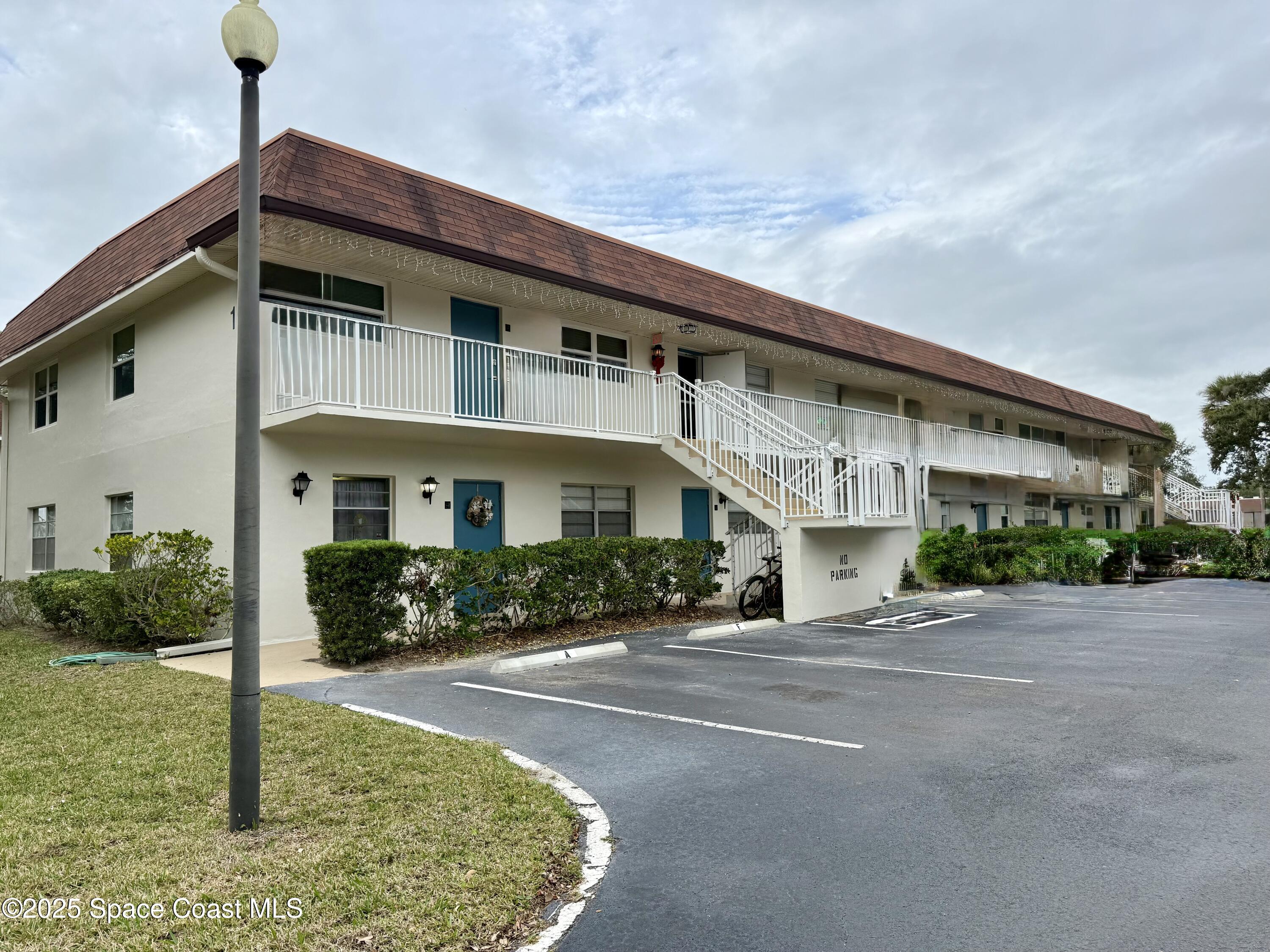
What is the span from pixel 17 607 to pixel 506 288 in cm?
1013

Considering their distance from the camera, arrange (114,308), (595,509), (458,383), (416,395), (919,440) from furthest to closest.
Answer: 1. (919,440)
2. (595,509)
3. (114,308)
4. (458,383)
5. (416,395)

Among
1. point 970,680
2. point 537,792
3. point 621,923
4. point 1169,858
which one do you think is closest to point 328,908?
point 621,923

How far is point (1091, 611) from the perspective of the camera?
13.9 m

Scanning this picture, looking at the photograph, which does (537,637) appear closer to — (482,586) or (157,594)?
(482,586)

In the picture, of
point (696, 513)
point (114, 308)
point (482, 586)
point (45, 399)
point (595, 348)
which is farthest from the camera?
point (45, 399)

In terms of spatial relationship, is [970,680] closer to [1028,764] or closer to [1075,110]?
[1028,764]

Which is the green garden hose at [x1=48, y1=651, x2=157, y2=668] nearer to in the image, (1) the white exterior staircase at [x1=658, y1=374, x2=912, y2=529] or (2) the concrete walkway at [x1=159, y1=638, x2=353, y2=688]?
(2) the concrete walkway at [x1=159, y1=638, x2=353, y2=688]

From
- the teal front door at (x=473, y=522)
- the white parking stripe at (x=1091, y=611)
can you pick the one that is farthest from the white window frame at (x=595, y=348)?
the white parking stripe at (x=1091, y=611)

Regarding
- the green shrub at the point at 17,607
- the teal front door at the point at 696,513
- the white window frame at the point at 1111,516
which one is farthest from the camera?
the white window frame at the point at 1111,516

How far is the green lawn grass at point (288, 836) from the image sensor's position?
3.19 meters

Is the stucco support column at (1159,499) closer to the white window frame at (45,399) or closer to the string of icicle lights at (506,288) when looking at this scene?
the string of icicle lights at (506,288)

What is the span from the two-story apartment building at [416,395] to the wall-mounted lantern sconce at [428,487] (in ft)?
0.13

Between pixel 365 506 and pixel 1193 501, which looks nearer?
pixel 365 506

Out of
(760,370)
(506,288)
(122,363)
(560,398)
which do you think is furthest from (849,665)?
(122,363)
